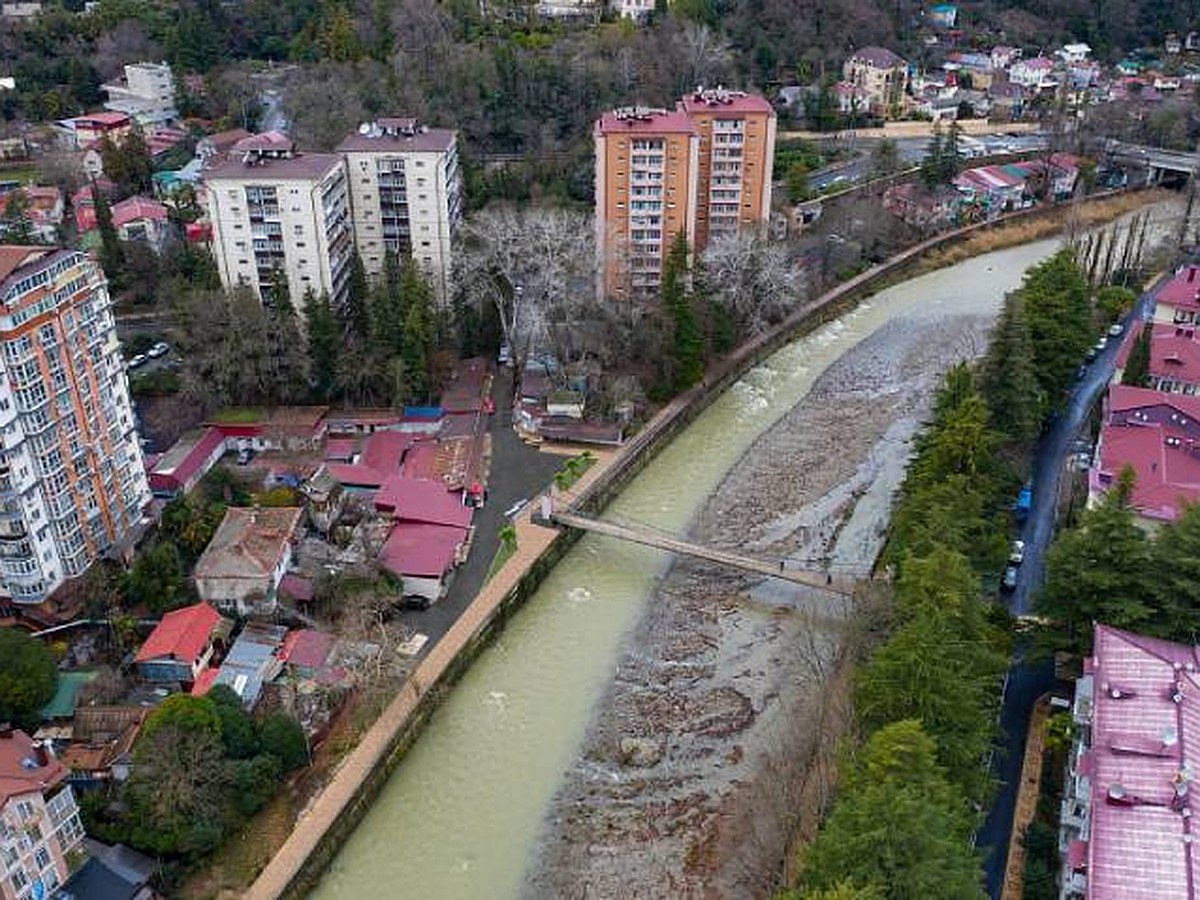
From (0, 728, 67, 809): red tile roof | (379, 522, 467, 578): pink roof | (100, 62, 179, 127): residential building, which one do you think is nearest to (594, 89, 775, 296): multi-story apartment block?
(379, 522, 467, 578): pink roof

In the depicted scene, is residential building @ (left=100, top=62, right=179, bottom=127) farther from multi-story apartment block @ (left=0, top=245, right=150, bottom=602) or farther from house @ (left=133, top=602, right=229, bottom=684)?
house @ (left=133, top=602, right=229, bottom=684)

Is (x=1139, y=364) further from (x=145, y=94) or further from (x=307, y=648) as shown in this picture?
(x=145, y=94)

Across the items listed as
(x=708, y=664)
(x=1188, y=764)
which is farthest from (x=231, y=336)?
(x=1188, y=764)

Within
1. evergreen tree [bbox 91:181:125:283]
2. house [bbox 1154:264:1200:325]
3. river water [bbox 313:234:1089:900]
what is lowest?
river water [bbox 313:234:1089:900]

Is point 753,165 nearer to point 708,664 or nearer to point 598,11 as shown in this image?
point 708,664

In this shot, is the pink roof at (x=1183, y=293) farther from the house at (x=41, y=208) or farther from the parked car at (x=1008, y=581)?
the house at (x=41, y=208)

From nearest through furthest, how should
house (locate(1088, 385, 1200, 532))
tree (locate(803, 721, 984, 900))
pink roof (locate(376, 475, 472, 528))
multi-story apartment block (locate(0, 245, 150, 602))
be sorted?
1. tree (locate(803, 721, 984, 900))
2. multi-story apartment block (locate(0, 245, 150, 602))
3. house (locate(1088, 385, 1200, 532))
4. pink roof (locate(376, 475, 472, 528))

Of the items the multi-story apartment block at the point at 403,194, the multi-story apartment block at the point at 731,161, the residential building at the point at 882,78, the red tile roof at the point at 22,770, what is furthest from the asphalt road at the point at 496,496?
the residential building at the point at 882,78
